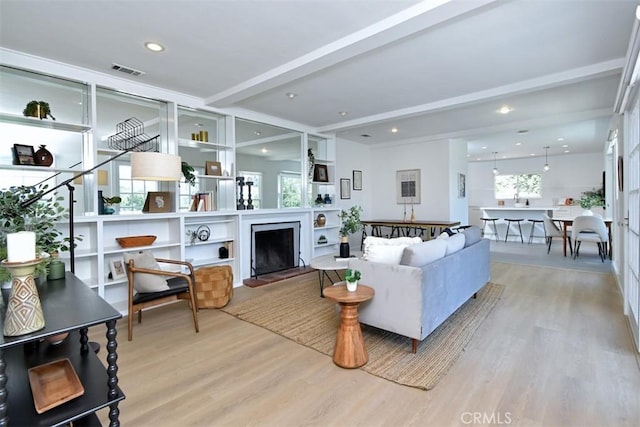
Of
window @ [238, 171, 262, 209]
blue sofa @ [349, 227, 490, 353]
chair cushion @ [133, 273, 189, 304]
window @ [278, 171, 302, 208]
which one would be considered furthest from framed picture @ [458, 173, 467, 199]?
chair cushion @ [133, 273, 189, 304]

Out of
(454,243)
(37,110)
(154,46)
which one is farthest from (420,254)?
(37,110)

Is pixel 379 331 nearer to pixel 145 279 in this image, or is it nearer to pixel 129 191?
pixel 145 279

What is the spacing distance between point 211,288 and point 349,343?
1.97 meters

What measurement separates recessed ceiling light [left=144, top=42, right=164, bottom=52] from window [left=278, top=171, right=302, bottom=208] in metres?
3.19

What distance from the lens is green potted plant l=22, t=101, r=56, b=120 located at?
10.2 feet

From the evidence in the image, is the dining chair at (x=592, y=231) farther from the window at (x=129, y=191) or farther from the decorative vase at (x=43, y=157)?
the decorative vase at (x=43, y=157)

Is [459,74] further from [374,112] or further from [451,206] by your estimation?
[451,206]

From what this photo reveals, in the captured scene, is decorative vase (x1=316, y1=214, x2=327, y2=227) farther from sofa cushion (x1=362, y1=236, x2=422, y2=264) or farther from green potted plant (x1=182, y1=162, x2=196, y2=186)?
sofa cushion (x1=362, y1=236, x2=422, y2=264)

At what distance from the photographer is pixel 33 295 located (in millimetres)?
1243

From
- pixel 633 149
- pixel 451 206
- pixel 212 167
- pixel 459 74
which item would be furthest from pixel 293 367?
pixel 451 206

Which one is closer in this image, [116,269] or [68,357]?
[68,357]

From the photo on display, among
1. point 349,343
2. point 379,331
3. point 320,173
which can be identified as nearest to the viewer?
point 349,343

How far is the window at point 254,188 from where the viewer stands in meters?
5.24

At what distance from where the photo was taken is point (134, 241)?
147 inches
